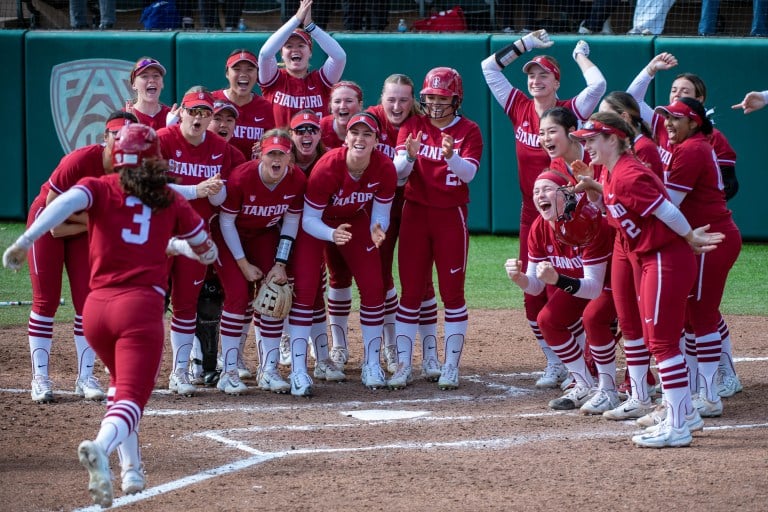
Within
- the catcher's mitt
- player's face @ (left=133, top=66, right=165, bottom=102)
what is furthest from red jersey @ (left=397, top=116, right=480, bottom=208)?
player's face @ (left=133, top=66, right=165, bottom=102)

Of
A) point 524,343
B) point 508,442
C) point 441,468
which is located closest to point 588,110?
point 524,343

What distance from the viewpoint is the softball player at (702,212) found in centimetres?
646

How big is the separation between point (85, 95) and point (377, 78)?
3617 millimetres

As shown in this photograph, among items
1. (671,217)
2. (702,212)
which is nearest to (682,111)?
(702,212)

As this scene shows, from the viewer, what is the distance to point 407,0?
534 inches

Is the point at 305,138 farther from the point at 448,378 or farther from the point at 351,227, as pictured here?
the point at 448,378

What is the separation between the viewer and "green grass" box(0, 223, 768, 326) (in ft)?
33.2

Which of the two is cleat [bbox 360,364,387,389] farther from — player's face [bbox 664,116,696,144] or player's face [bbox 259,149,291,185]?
player's face [bbox 664,116,696,144]

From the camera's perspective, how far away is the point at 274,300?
7.17 m

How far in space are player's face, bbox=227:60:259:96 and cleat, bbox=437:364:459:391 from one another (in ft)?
8.05

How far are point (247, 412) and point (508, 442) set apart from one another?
5.55ft

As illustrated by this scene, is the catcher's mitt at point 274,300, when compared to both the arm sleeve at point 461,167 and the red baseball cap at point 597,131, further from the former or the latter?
the red baseball cap at point 597,131

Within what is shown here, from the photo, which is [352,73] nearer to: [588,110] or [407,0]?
[407,0]

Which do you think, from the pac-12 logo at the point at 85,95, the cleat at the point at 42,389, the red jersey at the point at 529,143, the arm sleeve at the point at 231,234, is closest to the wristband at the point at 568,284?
the red jersey at the point at 529,143
